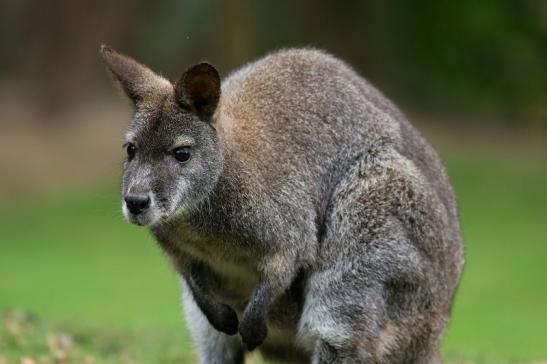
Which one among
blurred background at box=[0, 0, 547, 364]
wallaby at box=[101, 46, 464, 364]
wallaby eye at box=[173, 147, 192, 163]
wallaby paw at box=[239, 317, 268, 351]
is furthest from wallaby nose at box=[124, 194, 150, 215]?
blurred background at box=[0, 0, 547, 364]

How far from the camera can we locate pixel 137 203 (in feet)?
21.9

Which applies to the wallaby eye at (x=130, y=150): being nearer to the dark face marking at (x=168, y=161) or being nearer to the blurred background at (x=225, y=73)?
the dark face marking at (x=168, y=161)

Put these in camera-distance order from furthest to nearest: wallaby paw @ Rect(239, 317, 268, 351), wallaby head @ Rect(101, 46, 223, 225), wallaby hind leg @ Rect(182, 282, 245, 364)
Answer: wallaby hind leg @ Rect(182, 282, 245, 364) → wallaby paw @ Rect(239, 317, 268, 351) → wallaby head @ Rect(101, 46, 223, 225)

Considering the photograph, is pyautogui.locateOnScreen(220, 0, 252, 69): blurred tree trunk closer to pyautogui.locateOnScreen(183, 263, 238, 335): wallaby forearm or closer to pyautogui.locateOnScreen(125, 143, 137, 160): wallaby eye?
pyautogui.locateOnScreen(183, 263, 238, 335): wallaby forearm

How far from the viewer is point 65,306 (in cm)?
1723

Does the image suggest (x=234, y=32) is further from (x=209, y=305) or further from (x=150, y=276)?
(x=209, y=305)

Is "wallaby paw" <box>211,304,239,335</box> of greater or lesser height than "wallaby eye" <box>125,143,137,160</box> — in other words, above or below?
below

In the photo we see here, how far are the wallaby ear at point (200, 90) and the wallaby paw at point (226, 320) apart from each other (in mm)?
1316

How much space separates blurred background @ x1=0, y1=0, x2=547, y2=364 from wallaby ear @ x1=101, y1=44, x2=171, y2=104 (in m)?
8.50

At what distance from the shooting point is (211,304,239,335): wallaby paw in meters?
7.62

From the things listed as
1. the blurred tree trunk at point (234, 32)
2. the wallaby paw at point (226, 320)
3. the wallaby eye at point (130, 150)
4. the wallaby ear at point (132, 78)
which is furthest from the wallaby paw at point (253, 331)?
the blurred tree trunk at point (234, 32)

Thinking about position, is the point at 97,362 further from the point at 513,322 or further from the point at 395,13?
the point at 395,13

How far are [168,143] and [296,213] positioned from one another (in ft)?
3.47

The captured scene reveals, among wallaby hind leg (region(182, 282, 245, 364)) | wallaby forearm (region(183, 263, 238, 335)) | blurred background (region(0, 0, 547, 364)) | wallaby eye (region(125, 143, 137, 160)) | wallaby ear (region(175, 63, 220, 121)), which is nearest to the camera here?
wallaby ear (region(175, 63, 220, 121))
